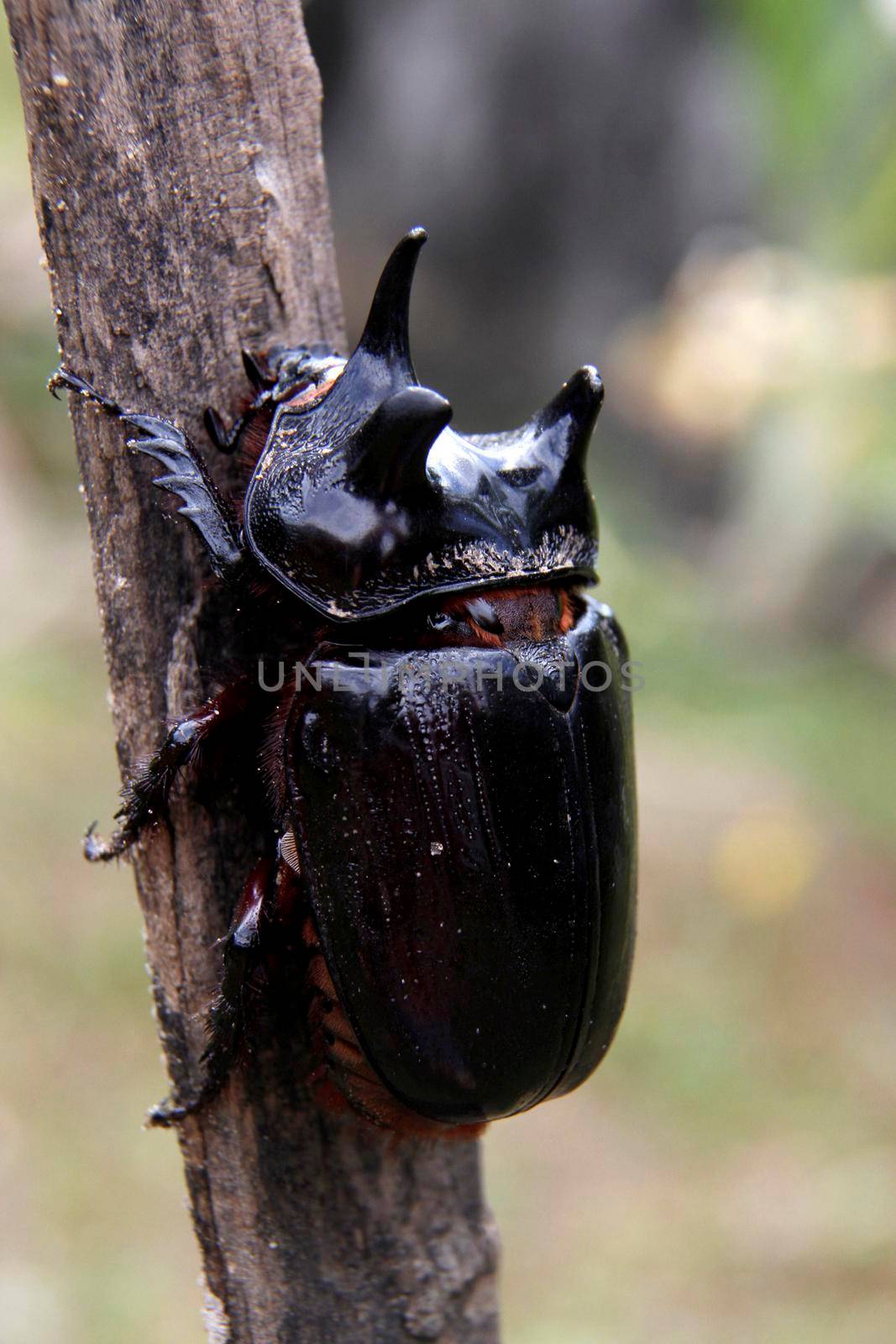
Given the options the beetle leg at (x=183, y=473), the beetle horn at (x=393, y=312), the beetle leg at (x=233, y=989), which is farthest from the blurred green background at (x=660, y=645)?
the beetle horn at (x=393, y=312)

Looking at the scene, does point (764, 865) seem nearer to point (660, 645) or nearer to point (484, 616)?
point (660, 645)

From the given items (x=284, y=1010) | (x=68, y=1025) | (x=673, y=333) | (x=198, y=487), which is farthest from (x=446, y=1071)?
(x=673, y=333)

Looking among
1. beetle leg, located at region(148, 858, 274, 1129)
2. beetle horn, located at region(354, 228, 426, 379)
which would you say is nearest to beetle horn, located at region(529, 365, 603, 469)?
beetle horn, located at region(354, 228, 426, 379)

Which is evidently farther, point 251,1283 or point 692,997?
point 692,997

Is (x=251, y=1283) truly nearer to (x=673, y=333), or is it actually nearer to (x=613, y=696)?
(x=613, y=696)

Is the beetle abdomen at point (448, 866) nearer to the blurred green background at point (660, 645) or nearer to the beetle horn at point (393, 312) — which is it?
the beetle horn at point (393, 312)

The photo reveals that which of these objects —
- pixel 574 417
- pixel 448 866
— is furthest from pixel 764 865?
pixel 448 866

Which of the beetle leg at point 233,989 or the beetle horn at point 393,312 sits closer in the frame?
the beetle leg at point 233,989
